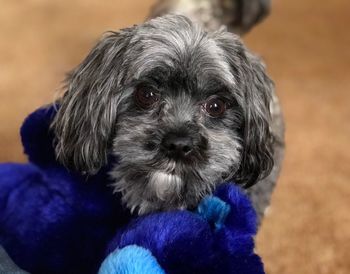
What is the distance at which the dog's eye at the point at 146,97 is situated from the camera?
3.84 ft

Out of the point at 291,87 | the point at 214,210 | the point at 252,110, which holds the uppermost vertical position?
the point at 252,110

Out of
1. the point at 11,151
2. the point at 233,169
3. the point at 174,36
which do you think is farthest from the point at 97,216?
the point at 11,151

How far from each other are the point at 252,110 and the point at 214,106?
0.26ft

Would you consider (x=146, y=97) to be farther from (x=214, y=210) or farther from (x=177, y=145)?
(x=214, y=210)

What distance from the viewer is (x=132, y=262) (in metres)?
0.93

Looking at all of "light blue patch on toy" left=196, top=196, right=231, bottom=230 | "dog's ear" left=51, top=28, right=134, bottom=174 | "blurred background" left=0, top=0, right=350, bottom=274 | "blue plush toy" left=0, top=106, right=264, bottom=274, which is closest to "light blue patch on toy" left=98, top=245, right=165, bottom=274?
"blue plush toy" left=0, top=106, right=264, bottom=274

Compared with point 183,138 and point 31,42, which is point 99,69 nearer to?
point 183,138

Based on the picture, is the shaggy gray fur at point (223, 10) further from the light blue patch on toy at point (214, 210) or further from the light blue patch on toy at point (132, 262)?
the light blue patch on toy at point (132, 262)

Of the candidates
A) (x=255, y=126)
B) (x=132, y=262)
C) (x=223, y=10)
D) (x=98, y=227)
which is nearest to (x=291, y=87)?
(x=223, y=10)

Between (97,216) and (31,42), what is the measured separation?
1405 mm

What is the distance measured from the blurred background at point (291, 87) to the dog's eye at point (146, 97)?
25.1 inches

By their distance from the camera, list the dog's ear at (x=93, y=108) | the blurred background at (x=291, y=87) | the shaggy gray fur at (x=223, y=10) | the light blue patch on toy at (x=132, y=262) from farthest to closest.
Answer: the shaggy gray fur at (x=223, y=10) → the blurred background at (x=291, y=87) → the dog's ear at (x=93, y=108) → the light blue patch on toy at (x=132, y=262)

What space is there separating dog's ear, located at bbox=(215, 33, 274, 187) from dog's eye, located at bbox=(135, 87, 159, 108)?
0.55 feet

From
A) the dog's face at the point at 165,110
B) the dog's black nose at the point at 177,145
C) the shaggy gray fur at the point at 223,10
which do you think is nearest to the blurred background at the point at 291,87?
the shaggy gray fur at the point at 223,10
